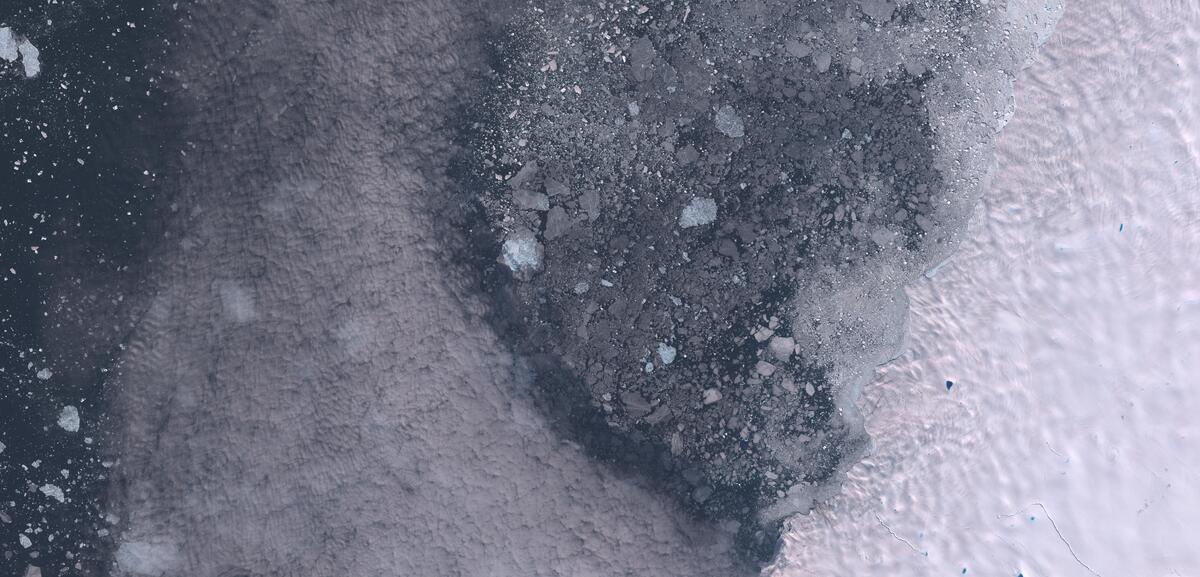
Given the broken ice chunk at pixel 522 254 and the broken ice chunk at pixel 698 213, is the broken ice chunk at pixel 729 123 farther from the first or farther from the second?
the broken ice chunk at pixel 522 254

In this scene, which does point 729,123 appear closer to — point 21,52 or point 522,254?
point 522,254

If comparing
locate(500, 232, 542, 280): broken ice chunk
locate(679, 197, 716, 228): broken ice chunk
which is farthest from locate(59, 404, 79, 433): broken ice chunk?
locate(679, 197, 716, 228): broken ice chunk

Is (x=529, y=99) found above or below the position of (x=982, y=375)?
above

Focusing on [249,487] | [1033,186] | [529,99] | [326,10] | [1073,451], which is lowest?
[1073,451]

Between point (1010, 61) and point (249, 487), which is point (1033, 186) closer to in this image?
point (1010, 61)

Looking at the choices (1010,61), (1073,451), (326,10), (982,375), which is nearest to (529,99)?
(326,10)
